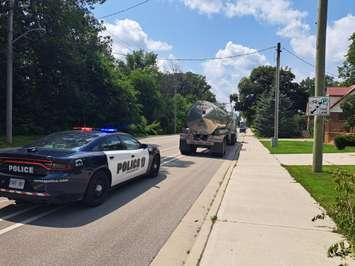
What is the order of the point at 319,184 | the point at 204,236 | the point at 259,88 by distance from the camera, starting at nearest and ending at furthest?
the point at 204,236
the point at 319,184
the point at 259,88

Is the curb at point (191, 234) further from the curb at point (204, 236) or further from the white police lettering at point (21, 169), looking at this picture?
the white police lettering at point (21, 169)

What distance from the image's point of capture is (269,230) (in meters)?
6.89

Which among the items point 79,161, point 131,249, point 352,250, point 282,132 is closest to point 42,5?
point 79,161

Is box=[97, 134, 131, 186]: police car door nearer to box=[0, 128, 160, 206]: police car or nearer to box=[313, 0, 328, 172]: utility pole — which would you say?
box=[0, 128, 160, 206]: police car

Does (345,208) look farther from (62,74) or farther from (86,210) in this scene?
(62,74)

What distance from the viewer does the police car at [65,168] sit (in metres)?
7.49

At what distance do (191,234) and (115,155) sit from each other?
3.08 metres

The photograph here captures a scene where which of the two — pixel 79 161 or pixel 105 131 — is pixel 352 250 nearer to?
pixel 79 161

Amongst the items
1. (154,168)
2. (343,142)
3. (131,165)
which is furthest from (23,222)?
(343,142)

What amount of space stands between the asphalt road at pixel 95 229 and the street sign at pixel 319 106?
563cm

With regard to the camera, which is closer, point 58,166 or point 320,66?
point 58,166

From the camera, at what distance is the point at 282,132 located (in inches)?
2303

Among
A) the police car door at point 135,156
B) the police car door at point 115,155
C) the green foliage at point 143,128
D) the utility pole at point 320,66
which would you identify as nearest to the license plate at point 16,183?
the police car door at point 115,155

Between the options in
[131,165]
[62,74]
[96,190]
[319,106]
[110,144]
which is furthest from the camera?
[62,74]
